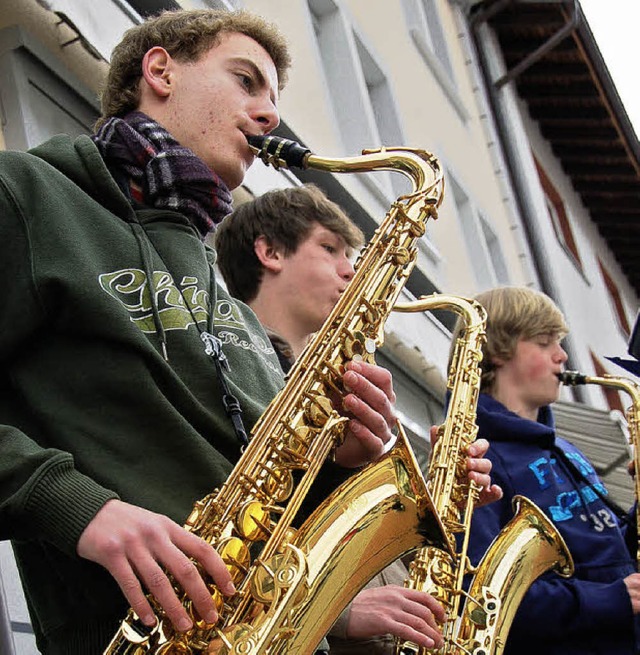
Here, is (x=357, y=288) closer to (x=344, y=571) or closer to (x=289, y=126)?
(x=344, y=571)

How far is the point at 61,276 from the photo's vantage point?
233cm

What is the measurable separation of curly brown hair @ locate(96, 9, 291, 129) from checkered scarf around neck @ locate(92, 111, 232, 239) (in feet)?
1.08

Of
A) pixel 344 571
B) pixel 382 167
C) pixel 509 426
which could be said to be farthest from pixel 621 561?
pixel 344 571

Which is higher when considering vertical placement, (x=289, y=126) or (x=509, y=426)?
(x=289, y=126)

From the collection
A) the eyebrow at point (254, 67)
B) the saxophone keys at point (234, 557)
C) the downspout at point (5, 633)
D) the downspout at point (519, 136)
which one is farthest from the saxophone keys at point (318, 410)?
the downspout at point (519, 136)

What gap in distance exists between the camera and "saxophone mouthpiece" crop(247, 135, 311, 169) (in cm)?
291

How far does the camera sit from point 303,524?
2354 mm

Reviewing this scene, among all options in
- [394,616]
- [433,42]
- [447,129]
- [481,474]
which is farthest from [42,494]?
[433,42]

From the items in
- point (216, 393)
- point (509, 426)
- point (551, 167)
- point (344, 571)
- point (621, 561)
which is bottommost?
point (344, 571)

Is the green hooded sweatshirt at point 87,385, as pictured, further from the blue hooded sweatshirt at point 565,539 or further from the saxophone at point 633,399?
the saxophone at point 633,399

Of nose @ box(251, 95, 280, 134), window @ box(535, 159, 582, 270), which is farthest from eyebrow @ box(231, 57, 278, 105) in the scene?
window @ box(535, 159, 582, 270)

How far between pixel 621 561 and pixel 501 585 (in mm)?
652

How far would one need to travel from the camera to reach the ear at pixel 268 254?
395 cm

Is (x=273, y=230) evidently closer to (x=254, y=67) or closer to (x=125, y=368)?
(x=254, y=67)
